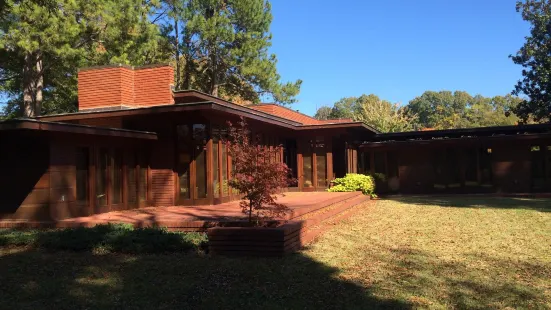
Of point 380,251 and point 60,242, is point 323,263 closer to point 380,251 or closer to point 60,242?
point 380,251

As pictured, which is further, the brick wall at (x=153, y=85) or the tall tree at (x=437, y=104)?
the tall tree at (x=437, y=104)

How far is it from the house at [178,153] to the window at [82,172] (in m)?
0.02

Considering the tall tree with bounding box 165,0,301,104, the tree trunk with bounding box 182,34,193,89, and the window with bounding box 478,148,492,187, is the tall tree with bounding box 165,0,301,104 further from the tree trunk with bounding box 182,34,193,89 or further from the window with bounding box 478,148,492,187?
the window with bounding box 478,148,492,187

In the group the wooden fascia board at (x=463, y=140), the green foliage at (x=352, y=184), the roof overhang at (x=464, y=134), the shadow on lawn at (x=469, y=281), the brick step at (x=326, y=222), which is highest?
the roof overhang at (x=464, y=134)

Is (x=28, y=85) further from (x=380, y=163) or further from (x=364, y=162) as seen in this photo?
(x=380, y=163)

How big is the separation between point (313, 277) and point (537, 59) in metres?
24.0

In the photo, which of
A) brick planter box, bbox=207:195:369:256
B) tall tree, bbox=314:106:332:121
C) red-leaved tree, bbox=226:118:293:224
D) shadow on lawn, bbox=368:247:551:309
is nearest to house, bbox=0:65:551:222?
red-leaved tree, bbox=226:118:293:224

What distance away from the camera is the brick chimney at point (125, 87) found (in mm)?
13938

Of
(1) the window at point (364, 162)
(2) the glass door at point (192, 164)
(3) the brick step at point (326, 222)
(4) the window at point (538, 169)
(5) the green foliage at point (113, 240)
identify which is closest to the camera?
(5) the green foliage at point (113, 240)

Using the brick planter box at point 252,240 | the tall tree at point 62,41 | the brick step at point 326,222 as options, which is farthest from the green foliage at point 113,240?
the tall tree at point 62,41

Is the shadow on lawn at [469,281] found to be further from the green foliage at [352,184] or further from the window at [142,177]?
the green foliage at [352,184]

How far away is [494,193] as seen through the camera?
65.6ft

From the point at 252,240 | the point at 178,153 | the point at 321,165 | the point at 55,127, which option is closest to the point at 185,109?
the point at 178,153

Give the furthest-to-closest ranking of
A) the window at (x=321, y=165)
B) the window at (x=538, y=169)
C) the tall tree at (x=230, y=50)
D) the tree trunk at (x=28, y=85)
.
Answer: the tall tree at (x=230, y=50), the tree trunk at (x=28, y=85), the window at (x=538, y=169), the window at (x=321, y=165)
